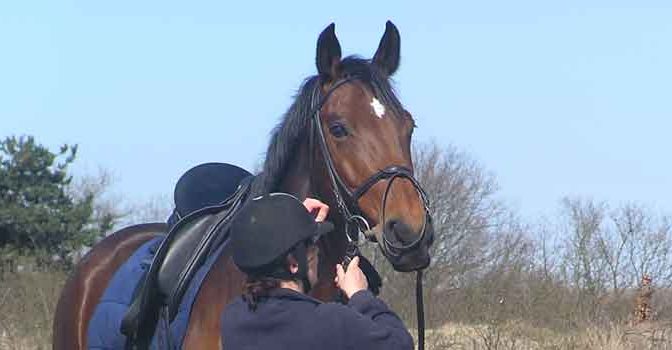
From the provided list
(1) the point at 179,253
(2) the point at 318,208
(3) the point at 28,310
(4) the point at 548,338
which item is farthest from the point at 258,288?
(3) the point at 28,310

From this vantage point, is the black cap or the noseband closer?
the black cap

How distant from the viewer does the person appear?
3.15m

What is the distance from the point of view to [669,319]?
420 inches

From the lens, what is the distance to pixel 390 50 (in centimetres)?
521

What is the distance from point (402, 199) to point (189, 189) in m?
1.75

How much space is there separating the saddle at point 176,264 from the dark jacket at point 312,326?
5.94 feet

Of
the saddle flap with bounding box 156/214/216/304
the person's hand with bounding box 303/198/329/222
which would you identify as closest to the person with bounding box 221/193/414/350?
the person's hand with bounding box 303/198/329/222

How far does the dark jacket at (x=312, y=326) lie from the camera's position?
3141mm

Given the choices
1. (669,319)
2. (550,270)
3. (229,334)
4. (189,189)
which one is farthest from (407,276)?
(229,334)

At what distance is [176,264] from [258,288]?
2.01 meters

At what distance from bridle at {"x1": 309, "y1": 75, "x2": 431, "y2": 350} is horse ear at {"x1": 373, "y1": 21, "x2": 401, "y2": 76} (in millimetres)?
359

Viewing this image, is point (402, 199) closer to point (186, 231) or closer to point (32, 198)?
point (186, 231)

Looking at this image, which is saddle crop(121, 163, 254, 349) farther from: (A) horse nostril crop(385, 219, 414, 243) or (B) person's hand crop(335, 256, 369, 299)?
(B) person's hand crop(335, 256, 369, 299)

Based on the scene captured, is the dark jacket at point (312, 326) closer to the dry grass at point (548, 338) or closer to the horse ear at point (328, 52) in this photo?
the horse ear at point (328, 52)
